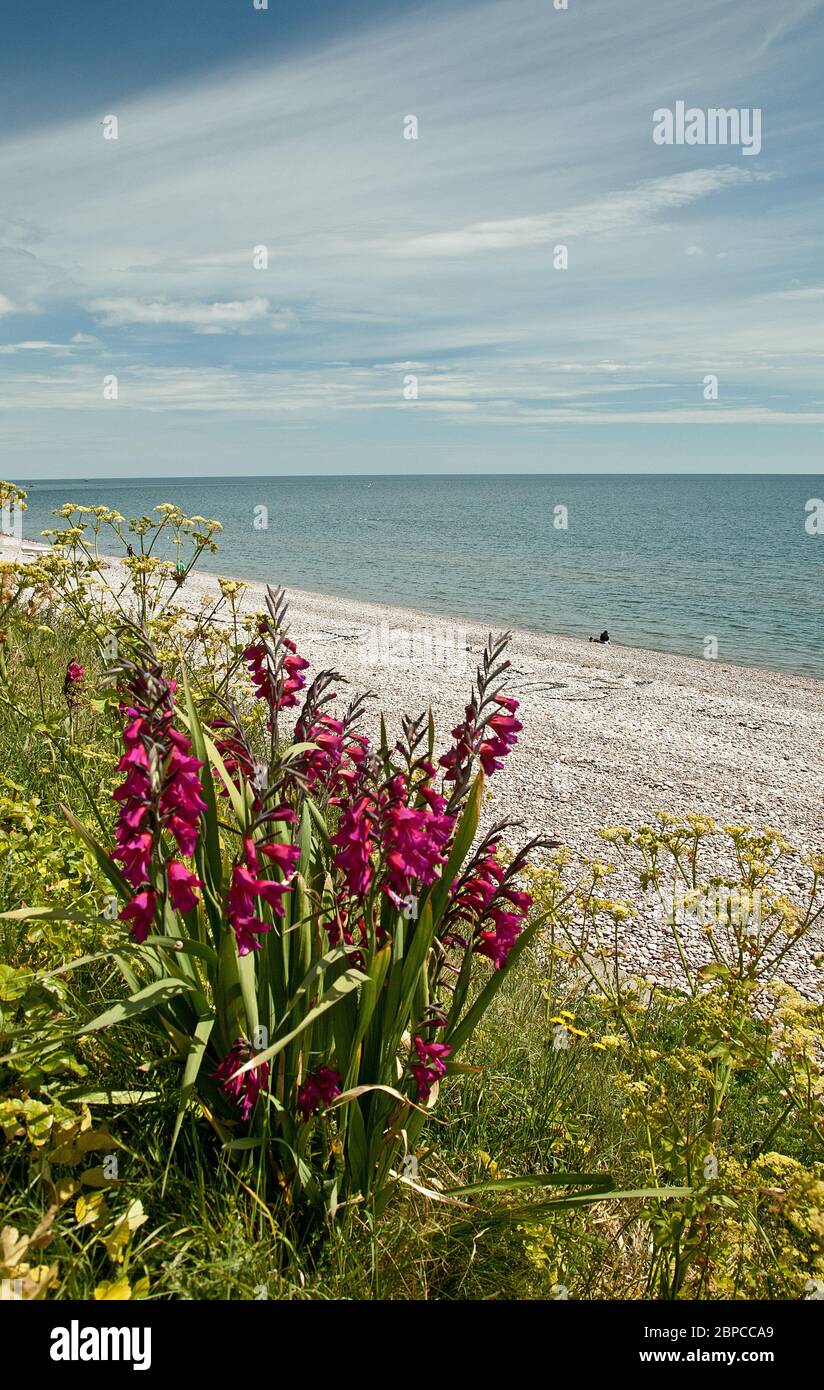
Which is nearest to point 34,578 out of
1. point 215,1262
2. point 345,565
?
point 215,1262

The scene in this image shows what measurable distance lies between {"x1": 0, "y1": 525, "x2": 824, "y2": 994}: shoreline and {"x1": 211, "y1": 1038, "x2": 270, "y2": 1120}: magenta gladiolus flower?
6.60ft

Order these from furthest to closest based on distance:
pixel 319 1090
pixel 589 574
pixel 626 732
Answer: pixel 589 574, pixel 626 732, pixel 319 1090

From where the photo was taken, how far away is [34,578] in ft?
16.5

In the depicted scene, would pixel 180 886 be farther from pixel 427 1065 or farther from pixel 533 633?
pixel 533 633

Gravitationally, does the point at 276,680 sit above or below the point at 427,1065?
above

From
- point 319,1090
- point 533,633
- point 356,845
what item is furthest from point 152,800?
point 533,633

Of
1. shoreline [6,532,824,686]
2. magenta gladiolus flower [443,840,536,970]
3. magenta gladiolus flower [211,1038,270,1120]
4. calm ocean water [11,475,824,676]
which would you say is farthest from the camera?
calm ocean water [11,475,824,676]

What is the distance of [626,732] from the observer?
37.6ft

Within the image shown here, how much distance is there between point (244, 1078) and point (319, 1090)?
0.23 m

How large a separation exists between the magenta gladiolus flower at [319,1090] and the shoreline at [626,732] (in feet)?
6.35

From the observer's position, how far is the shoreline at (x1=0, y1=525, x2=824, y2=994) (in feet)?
26.1

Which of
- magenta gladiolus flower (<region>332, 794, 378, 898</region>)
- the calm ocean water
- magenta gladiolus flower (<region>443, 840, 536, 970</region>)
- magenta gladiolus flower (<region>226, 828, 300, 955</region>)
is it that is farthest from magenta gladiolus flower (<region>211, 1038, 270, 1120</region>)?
the calm ocean water

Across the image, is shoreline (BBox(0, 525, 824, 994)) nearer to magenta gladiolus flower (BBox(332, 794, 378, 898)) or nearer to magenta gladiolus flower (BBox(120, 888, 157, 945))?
magenta gladiolus flower (BBox(332, 794, 378, 898))

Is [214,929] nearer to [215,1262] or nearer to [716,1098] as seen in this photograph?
[215,1262]
